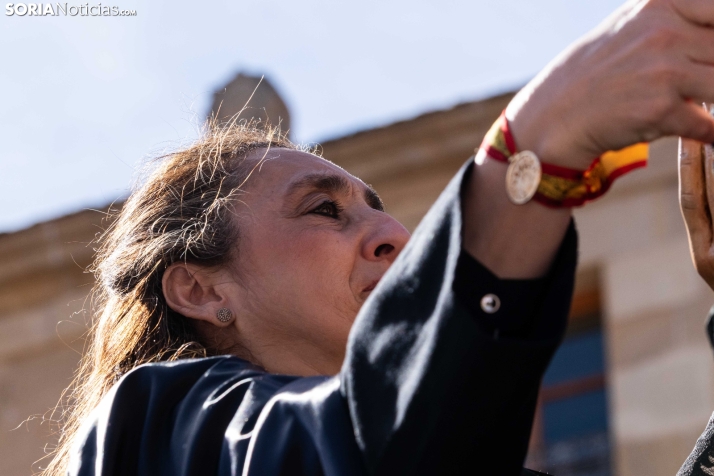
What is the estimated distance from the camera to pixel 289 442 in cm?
177

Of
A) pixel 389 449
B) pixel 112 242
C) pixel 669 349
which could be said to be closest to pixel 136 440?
pixel 389 449

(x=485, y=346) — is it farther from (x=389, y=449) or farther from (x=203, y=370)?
(x=203, y=370)

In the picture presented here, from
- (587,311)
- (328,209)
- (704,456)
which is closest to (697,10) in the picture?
(704,456)

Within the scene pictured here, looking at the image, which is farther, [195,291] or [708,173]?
[195,291]

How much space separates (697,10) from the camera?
1.45m

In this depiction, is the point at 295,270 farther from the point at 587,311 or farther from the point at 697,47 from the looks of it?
the point at 587,311

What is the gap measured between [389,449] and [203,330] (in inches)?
44.8

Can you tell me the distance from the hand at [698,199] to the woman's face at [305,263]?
0.72 meters

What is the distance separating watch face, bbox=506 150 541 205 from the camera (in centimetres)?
151

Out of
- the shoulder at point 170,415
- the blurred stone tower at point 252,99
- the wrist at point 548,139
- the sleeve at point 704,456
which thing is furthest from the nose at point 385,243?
the blurred stone tower at point 252,99

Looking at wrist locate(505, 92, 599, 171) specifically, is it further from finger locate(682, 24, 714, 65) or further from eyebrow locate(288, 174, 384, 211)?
eyebrow locate(288, 174, 384, 211)

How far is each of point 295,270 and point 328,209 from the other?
0.22 m

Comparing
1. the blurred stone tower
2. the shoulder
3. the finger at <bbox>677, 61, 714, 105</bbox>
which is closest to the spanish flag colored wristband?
the finger at <bbox>677, 61, 714, 105</bbox>

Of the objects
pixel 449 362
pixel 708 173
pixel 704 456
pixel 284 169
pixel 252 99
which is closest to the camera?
pixel 449 362
